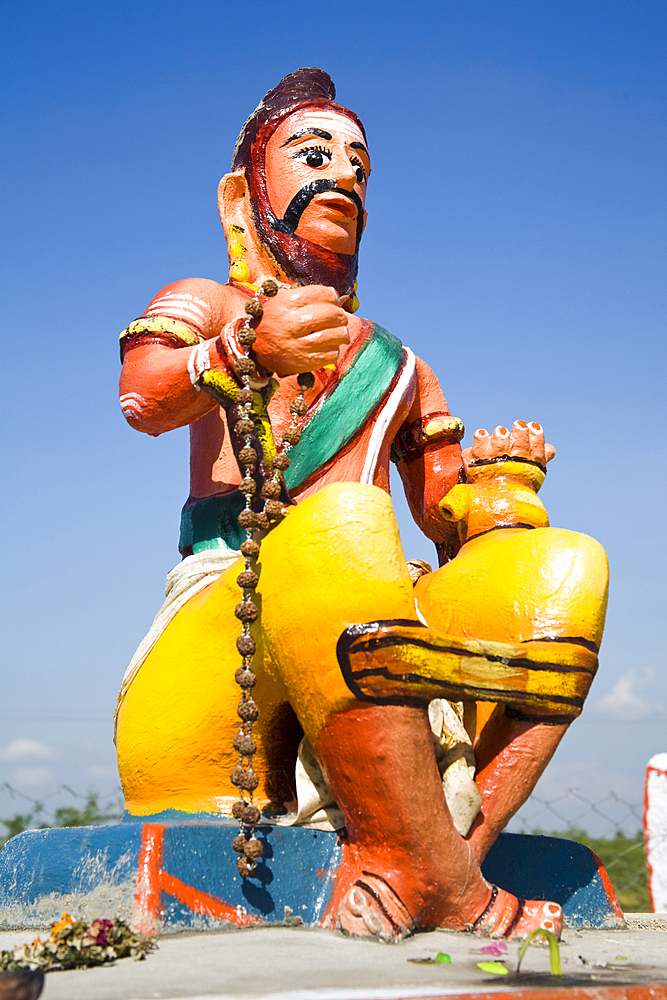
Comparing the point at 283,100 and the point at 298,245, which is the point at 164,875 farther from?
the point at 283,100

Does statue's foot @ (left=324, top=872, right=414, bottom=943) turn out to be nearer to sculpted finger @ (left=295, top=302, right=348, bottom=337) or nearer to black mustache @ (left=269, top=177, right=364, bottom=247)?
sculpted finger @ (left=295, top=302, right=348, bottom=337)

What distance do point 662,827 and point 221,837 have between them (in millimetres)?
3874

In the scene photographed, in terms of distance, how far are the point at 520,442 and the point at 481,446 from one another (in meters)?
0.12

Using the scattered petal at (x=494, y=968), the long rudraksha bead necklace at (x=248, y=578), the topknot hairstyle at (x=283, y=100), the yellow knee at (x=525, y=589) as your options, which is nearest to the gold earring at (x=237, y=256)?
the topknot hairstyle at (x=283, y=100)

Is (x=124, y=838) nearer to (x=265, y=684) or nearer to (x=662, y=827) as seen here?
(x=265, y=684)

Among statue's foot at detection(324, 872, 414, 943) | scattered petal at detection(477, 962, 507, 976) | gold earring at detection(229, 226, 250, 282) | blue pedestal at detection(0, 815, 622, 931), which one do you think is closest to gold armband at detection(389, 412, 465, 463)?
gold earring at detection(229, 226, 250, 282)

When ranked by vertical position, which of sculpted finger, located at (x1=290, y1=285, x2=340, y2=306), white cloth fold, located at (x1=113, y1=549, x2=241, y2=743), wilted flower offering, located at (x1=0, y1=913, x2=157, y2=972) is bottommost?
wilted flower offering, located at (x1=0, y1=913, x2=157, y2=972)

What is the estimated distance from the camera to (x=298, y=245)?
10.00ft

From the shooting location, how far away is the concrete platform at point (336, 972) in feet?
4.97

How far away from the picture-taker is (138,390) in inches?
101

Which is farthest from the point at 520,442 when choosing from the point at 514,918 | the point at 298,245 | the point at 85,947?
the point at 85,947

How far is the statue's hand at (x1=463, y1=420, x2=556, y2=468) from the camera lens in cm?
308

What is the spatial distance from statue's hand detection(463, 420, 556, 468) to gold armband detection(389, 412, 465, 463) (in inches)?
7.9

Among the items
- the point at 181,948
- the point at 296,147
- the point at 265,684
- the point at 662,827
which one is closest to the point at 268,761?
the point at 265,684
